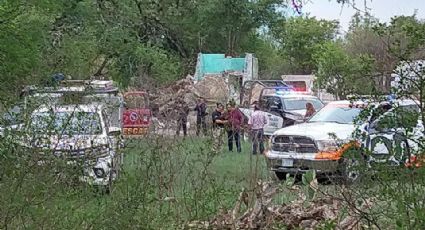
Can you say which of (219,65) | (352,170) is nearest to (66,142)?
(352,170)

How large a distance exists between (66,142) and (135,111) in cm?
791

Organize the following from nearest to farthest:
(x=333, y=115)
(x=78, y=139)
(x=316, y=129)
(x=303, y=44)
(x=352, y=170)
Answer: (x=352, y=170)
(x=78, y=139)
(x=316, y=129)
(x=333, y=115)
(x=303, y=44)

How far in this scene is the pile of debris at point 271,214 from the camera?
802 cm

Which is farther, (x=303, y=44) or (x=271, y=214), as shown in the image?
(x=303, y=44)

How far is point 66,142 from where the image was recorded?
319 inches

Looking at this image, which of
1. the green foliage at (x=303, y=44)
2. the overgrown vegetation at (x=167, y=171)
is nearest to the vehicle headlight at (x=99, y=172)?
the overgrown vegetation at (x=167, y=171)

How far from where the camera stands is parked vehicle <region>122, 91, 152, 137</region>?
12.0 meters

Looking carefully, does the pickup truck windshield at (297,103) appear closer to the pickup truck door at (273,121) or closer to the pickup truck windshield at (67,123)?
the pickup truck door at (273,121)

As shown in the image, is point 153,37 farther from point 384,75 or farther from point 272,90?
point 384,75

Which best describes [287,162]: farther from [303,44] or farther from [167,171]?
[303,44]

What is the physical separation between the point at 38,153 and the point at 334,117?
989cm

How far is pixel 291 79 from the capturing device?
5131 cm

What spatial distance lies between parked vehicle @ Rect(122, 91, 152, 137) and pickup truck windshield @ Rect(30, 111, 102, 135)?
1516 mm

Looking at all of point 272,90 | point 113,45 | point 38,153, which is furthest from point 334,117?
point 272,90
